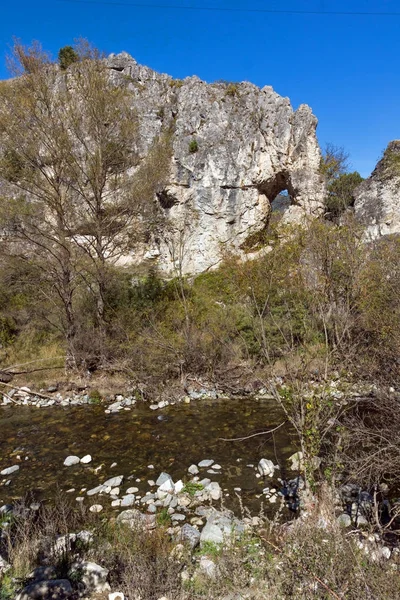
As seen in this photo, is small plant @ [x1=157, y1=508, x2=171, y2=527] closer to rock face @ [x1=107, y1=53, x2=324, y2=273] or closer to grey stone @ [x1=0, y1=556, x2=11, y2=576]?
grey stone @ [x1=0, y1=556, x2=11, y2=576]

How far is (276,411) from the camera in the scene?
359 inches

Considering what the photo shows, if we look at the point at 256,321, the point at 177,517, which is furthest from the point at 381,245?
the point at 177,517

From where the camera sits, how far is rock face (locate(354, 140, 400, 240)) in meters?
19.8

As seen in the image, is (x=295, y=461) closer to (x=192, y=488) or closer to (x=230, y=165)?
(x=192, y=488)

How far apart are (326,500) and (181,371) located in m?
7.70

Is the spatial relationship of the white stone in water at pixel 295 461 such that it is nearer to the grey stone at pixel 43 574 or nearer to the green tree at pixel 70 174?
the grey stone at pixel 43 574

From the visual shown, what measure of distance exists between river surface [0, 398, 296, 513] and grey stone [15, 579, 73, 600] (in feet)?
8.76

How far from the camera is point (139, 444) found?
7.62 metres

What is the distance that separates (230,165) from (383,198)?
8773 millimetres

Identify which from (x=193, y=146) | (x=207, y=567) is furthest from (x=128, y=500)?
(x=193, y=146)

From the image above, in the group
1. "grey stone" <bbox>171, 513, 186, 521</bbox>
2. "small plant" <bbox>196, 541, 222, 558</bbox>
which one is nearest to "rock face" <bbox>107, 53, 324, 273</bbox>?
"grey stone" <bbox>171, 513, 186, 521</bbox>

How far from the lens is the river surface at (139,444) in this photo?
19.8 ft

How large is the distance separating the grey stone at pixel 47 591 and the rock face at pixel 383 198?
19.8m

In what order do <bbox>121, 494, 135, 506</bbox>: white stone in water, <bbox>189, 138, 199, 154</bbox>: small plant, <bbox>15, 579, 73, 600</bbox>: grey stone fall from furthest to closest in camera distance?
<bbox>189, 138, 199, 154</bbox>: small plant → <bbox>121, 494, 135, 506</bbox>: white stone in water → <bbox>15, 579, 73, 600</bbox>: grey stone
